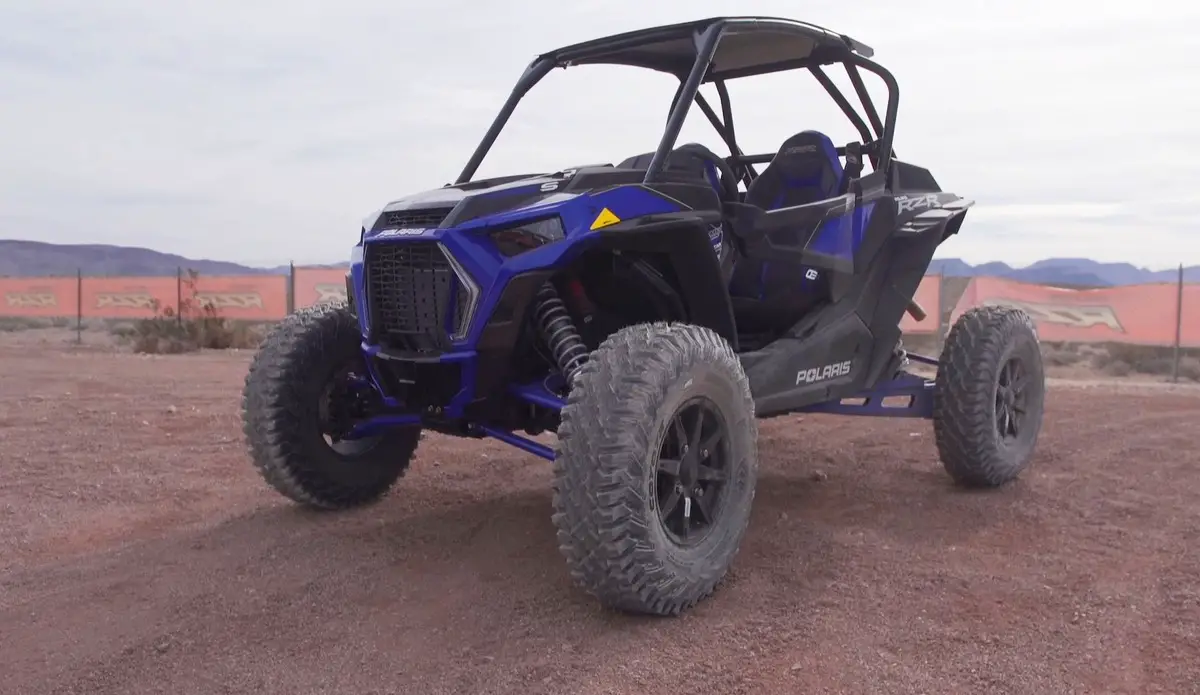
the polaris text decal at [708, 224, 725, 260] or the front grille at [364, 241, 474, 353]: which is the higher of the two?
the polaris text decal at [708, 224, 725, 260]

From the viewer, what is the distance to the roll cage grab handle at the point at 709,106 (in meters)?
4.41

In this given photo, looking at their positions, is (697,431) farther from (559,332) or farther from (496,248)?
(496,248)

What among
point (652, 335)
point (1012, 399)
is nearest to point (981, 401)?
point (1012, 399)

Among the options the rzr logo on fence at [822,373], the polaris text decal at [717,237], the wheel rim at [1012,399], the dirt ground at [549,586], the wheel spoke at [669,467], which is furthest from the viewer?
the wheel rim at [1012,399]

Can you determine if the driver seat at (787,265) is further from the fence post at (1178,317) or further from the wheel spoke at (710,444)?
the fence post at (1178,317)

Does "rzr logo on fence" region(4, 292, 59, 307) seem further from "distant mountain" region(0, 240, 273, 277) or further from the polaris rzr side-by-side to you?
"distant mountain" region(0, 240, 273, 277)

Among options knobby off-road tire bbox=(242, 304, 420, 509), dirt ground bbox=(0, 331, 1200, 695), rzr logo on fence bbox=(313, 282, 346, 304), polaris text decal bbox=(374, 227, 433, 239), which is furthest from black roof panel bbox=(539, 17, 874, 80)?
rzr logo on fence bbox=(313, 282, 346, 304)

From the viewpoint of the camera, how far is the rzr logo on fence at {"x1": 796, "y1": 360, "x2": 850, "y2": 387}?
494 centimetres

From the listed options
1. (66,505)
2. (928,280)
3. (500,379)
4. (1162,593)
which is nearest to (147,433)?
(66,505)

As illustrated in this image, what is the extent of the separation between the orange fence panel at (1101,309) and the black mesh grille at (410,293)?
1240 cm

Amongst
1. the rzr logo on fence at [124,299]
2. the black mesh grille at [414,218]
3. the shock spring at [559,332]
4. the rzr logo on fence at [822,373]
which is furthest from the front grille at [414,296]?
the rzr logo on fence at [124,299]

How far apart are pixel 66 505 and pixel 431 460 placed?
215cm

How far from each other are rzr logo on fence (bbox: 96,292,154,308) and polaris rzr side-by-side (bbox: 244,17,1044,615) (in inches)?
704

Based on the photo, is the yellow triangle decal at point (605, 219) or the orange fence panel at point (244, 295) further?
the orange fence panel at point (244, 295)
